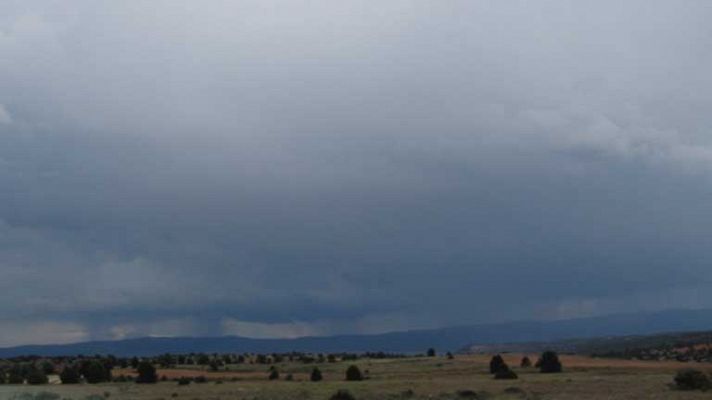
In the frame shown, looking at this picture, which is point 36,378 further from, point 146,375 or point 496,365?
point 496,365

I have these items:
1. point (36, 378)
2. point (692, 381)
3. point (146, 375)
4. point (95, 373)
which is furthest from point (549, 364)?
point (36, 378)

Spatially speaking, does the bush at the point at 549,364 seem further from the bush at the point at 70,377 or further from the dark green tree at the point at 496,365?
the bush at the point at 70,377

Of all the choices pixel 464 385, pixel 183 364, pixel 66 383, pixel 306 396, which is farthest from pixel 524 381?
pixel 183 364

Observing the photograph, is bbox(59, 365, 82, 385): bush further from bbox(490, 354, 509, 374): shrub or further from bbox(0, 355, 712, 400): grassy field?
bbox(490, 354, 509, 374): shrub

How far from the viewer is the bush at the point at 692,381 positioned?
63000 millimetres

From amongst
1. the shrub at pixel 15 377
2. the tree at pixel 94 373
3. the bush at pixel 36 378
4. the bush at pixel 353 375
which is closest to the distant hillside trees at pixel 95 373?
the tree at pixel 94 373

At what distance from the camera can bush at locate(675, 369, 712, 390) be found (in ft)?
207

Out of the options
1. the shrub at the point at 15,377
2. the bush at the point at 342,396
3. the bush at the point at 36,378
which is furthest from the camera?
the shrub at the point at 15,377

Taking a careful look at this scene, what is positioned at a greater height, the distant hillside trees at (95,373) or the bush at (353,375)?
the distant hillside trees at (95,373)

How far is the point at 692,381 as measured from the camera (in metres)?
63.7

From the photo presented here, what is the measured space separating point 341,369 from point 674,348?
224 ft

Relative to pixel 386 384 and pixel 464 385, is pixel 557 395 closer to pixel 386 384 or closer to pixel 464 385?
pixel 464 385

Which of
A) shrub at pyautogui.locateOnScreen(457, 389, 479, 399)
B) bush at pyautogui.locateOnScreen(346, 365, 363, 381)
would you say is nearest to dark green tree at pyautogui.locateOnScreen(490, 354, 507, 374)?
bush at pyautogui.locateOnScreen(346, 365, 363, 381)

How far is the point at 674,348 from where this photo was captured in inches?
5910
